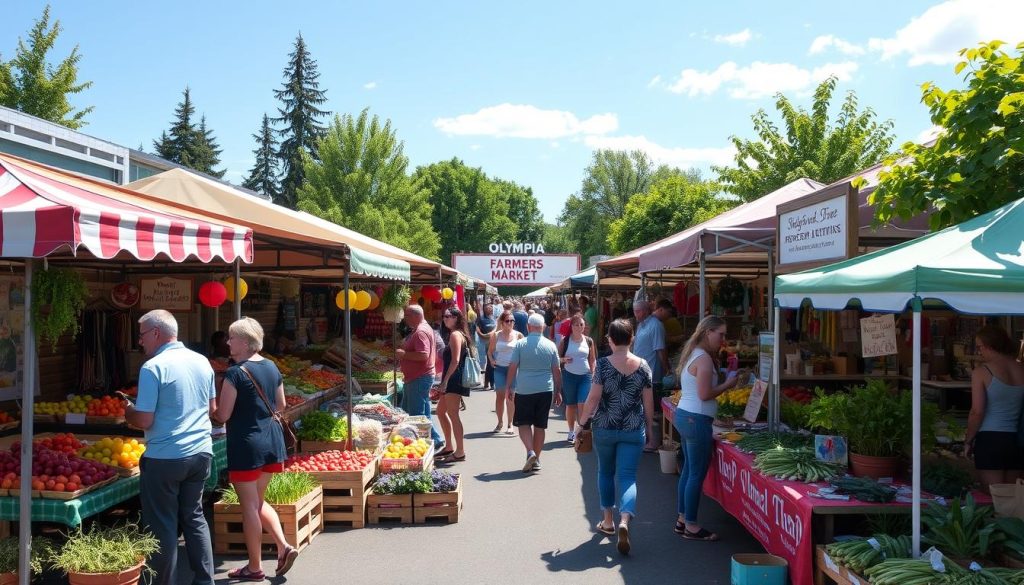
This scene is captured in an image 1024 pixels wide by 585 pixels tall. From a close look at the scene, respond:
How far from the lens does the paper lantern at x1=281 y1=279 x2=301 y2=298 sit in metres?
14.6

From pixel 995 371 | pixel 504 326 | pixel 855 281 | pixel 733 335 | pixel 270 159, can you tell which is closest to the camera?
pixel 855 281

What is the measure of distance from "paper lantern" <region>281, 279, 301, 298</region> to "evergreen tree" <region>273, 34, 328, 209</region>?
3711 cm

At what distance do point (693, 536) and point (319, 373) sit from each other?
23.6ft

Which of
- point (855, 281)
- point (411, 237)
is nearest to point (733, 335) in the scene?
point (855, 281)

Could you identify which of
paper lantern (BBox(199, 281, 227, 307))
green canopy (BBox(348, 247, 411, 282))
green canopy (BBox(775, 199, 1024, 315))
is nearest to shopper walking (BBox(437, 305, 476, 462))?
green canopy (BBox(348, 247, 411, 282))

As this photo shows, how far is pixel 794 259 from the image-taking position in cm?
629

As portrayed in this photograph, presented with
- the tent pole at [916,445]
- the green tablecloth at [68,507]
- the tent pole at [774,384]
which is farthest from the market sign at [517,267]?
the tent pole at [916,445]

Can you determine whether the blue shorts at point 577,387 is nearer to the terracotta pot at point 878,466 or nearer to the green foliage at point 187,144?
the terracotta pot at point 878,466

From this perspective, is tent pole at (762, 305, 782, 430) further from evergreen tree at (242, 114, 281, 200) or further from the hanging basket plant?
evergreen tree at (242, 114, 281, 200)

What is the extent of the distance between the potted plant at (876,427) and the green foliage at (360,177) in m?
27.1

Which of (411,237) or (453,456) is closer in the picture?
(453,456)

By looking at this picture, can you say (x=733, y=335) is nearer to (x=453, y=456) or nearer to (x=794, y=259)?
(x=453, y=456)

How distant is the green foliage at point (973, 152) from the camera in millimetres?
5238

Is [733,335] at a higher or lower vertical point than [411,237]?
lower
